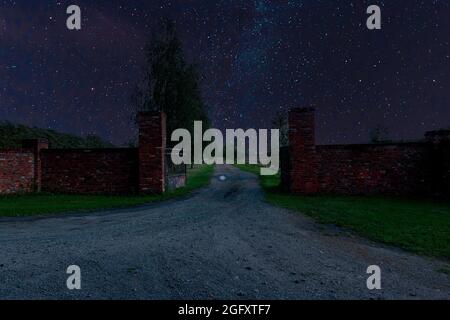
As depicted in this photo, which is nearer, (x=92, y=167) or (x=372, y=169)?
(x=372, y=169)

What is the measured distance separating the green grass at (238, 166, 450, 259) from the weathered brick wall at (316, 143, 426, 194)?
2.24ft

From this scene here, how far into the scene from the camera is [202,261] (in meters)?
3.98

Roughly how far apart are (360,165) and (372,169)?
505mm

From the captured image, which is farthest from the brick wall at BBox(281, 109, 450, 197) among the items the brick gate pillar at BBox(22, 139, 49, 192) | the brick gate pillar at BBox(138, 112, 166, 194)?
the brick gate pillar at BBox(22, 139, 49, 192)

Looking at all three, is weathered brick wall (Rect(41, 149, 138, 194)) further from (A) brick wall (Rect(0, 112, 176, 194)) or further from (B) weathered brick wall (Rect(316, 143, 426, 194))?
(B) weathered brick wall (Rect(316, 143, 426, 194))

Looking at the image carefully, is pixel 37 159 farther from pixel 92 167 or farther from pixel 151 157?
pixel 151 157

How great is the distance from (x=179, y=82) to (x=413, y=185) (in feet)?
65.0

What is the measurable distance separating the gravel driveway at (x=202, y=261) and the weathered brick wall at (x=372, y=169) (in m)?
5.41

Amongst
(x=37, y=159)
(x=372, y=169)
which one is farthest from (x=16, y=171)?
(x=372, y=169)

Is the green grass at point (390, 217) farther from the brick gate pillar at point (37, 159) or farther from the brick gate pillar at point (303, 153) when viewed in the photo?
the brick gate pillar at point (37, 159)

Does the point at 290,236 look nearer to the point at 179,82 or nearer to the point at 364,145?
the point at 364,145
